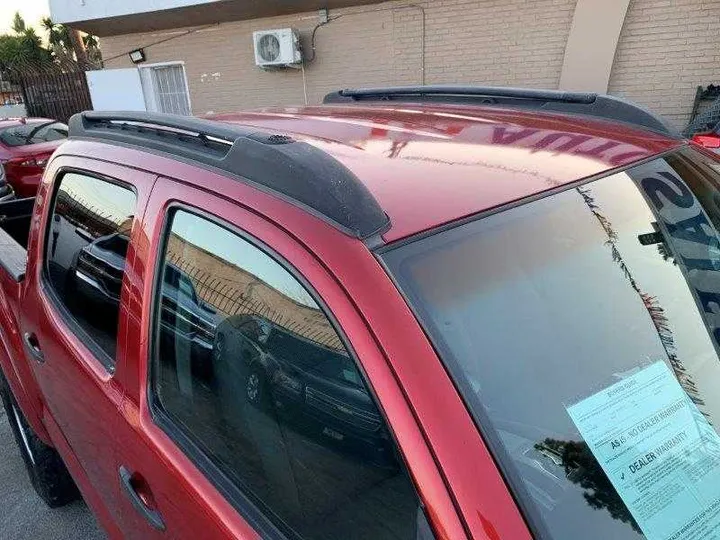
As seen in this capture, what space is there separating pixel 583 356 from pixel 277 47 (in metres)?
8.75

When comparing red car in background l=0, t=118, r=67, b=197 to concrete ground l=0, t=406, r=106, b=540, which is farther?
red car in background l=0, t=118, r=67, b=197

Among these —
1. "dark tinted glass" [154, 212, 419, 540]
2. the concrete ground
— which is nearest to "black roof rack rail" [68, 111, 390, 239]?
"dark tinted glass" [154, 212, 419, 540]

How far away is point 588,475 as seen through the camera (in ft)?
2.97

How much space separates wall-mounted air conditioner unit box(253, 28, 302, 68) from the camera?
8.62m

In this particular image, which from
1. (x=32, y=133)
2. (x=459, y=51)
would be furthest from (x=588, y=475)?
(x=32, y=133)

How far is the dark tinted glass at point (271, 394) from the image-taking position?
0.91 meters

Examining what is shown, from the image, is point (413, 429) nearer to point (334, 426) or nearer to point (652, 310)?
point (334, 426)

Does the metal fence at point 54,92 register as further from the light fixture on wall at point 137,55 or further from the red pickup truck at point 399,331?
the red pickup truck at point 399,331

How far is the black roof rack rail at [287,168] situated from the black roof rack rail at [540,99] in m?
1.21

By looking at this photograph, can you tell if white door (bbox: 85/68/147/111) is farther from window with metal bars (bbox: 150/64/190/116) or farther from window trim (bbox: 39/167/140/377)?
window trim (bbox: 39/167/140/377)

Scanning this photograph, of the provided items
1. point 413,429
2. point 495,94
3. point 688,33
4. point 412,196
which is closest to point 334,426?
point 413,429

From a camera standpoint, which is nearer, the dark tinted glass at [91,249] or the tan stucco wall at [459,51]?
the dark tinted glass at [91,249]

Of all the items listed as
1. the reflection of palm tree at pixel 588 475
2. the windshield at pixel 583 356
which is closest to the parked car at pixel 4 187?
the windshield at pixel 583 356

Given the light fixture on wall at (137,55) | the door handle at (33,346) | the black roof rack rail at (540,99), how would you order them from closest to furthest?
the black roof rack rail at (540,99)
the door handle at (33,346)
the light fixture on wall at (137,55)
